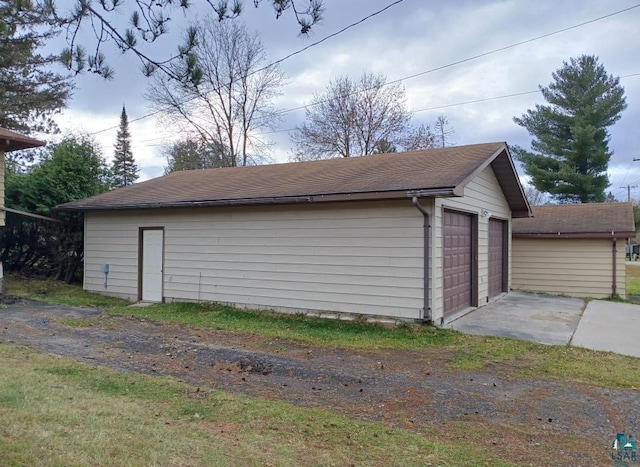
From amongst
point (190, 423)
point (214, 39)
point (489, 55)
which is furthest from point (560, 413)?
point (214, 39)

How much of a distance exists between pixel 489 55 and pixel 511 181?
185 inches

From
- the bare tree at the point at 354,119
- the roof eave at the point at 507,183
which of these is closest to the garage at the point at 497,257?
the roof eave at the point at 507,183

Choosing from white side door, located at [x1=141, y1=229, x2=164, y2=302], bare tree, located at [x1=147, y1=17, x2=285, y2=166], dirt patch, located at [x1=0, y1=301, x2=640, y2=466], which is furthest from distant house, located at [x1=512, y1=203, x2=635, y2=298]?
bare tree, located at [x1=147, y1=17, x2=285, y2=166]

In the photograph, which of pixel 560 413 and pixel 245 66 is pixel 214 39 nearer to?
pixel 245 66

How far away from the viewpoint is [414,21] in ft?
21.6

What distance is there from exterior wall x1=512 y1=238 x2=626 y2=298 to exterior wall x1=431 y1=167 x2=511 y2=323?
1832mm

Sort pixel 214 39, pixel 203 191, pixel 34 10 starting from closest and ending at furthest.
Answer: pixel 34 10, pixel 203 191, pixel 214 39

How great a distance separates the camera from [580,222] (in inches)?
575

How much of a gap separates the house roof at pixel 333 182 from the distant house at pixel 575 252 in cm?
153

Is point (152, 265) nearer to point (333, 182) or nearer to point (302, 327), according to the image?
point (302, 327)

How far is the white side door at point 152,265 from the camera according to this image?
11117 millimetres

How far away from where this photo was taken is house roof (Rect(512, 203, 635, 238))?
44.8 ft

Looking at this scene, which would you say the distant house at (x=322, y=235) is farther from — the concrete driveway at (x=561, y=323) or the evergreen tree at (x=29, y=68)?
the evergreen tree at (x=29, y=68)

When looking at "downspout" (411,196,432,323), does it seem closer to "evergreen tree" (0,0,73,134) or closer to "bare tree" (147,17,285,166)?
"evergreen tree" (0,0,73,134)
